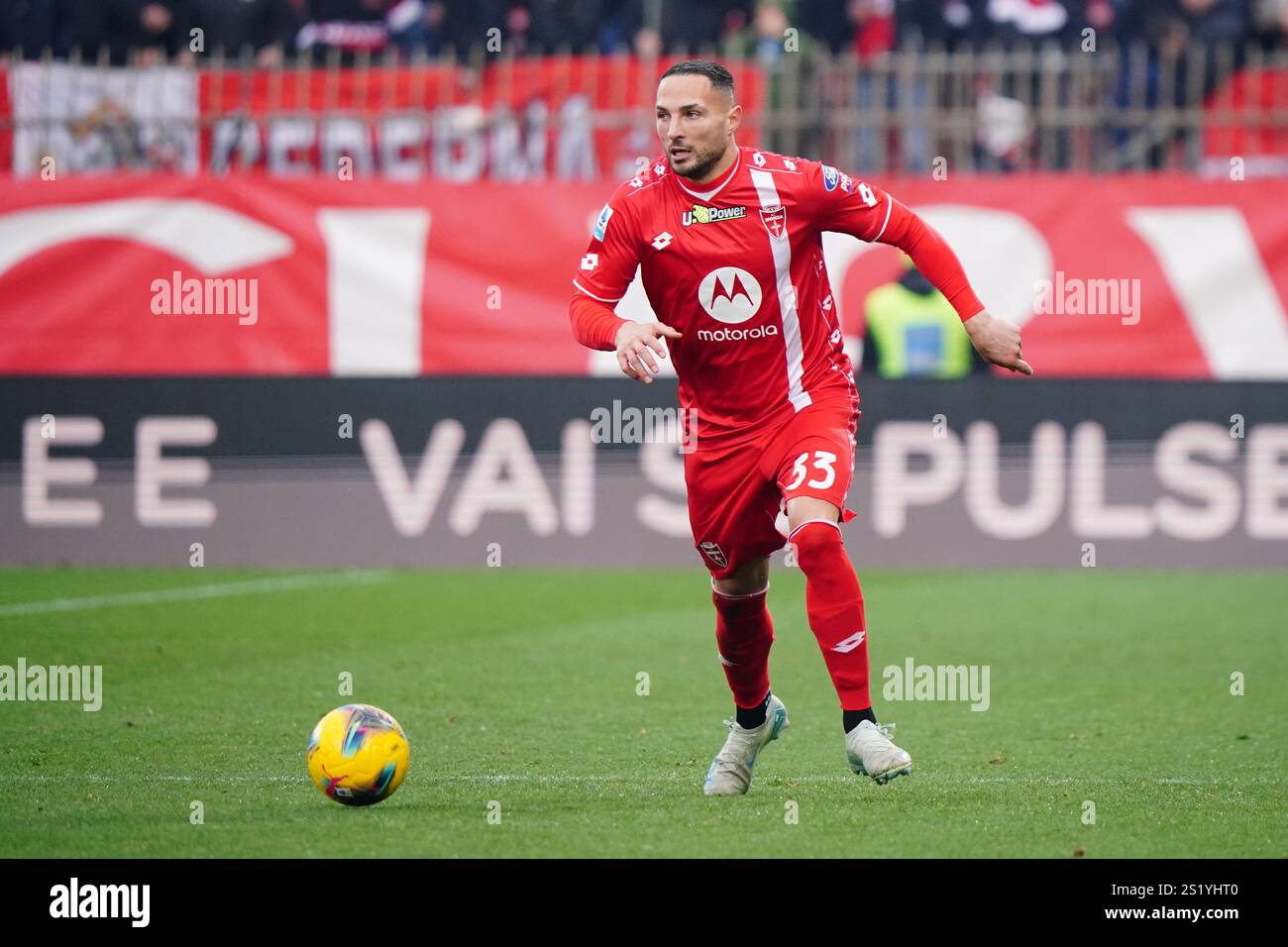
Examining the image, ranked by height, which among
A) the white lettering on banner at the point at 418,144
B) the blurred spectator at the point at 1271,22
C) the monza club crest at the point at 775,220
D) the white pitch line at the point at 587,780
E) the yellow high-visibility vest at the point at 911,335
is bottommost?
the white pitch line at the point at 587,780

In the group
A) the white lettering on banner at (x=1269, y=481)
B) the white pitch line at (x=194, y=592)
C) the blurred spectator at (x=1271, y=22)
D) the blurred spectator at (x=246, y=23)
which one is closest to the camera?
the white pitch line at (x=194, y=592)

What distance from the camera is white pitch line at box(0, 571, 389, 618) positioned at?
1139 centimetres

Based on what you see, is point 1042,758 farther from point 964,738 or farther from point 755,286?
point 755,286

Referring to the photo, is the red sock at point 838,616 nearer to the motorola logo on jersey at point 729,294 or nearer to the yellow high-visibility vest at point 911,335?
the motorola logo on jersey at point 729,294

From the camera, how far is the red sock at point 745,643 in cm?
671

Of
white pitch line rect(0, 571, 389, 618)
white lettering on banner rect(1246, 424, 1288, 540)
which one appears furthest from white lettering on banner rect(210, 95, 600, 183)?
white lettering on banner rect(1246, 424, 1288, 540)

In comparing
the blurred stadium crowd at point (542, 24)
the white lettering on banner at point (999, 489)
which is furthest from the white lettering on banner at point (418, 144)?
the white lettering on banner at point (999, 489)

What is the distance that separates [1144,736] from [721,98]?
3122 millimetres

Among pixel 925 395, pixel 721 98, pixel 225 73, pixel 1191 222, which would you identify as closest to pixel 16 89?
pixel 225 73

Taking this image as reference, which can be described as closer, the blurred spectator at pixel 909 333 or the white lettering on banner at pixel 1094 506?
the white lettering on banner at pixel 1094 506

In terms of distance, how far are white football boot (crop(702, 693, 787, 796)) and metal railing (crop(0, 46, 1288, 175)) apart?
27.4 feet

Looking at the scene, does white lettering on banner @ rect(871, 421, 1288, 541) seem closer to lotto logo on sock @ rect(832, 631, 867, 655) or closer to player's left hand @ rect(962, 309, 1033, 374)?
player's left hand @ rect(962, 309, 1033, 374)

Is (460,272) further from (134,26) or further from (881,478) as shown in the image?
(134,26)

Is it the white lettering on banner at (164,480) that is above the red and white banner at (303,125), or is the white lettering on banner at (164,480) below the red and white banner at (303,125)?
below
